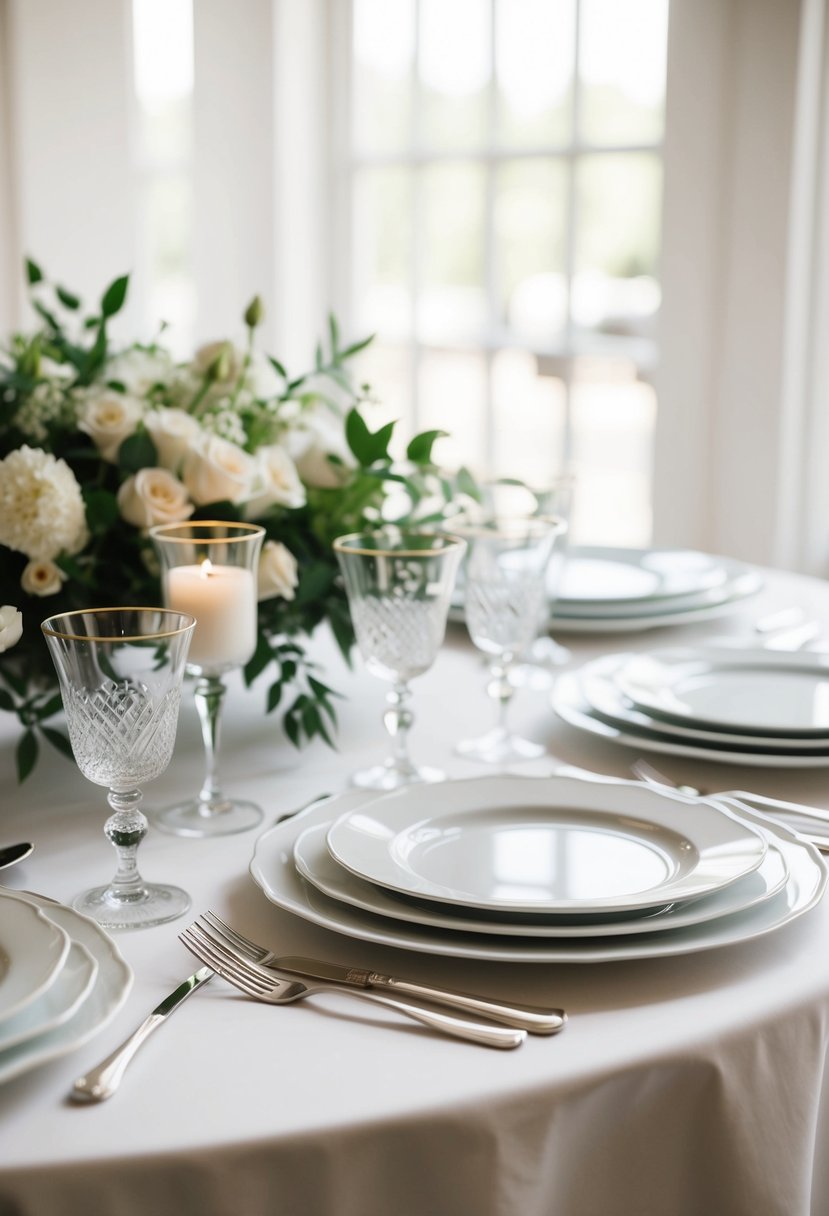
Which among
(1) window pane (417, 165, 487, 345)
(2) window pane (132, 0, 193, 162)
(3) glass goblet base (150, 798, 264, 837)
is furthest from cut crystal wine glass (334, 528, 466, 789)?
(2) window pane (132, 0, 193, 162)

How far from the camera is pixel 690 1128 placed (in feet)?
2.17

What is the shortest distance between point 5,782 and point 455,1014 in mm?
544

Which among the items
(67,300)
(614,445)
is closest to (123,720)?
(67,300)

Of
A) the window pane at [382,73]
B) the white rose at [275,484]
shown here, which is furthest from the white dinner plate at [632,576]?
the window pane at [382,73]

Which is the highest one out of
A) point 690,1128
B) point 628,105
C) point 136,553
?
point 628,105

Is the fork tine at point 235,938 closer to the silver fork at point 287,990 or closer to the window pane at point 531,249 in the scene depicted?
the silver fork at point 287,990

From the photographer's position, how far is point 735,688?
1239mm

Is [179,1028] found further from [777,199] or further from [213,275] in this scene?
[213,275]

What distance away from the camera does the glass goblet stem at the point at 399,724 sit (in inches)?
40.8

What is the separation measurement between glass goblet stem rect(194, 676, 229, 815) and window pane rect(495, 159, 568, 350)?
235 centimetres

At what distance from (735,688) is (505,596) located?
0.29 metres

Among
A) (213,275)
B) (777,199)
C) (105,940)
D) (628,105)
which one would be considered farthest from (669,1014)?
(213,275)

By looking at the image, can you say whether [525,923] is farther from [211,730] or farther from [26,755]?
[26,755]

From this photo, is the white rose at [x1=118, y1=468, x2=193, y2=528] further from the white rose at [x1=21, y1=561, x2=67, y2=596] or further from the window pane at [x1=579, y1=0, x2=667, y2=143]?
the window pane at [x1=579, y1=0, x2=667, y2=143]
